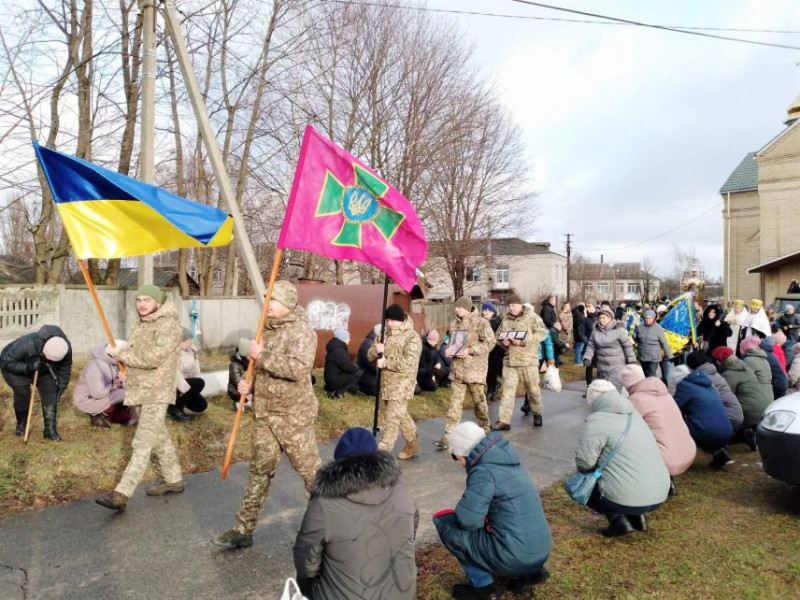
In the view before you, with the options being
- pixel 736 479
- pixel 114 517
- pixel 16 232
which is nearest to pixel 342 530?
pixel 114 517

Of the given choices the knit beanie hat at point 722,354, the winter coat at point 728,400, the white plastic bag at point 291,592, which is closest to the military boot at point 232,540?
the white plastic bag at point 291,592

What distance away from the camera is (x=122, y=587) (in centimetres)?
380

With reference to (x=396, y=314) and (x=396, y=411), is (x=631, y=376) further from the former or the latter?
Answer: (x=396, y=314)

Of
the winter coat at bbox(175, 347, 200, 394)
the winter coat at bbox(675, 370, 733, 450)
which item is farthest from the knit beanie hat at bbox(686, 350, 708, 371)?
the winter coat at bbox(175, 347, 200, 394)

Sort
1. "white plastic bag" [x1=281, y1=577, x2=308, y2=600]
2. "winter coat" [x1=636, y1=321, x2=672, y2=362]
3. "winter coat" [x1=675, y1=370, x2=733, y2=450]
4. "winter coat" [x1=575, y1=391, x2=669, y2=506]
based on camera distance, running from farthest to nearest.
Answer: "winter coat" [x1=636, y1=321, x2=672, y2=362], "winter coat" [x1=675, y1=370, x2=733, y2=450], "winter coat" [x1=575, y1=391, x2=669, y2=506], "white plastic bag" [x1=281, y1=577, x2=308, y2=600]

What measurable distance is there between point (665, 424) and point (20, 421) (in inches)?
262

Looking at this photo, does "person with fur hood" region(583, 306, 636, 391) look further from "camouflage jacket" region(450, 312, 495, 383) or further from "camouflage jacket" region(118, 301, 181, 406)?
"camouflage jacket" region(118, 301, 181, 406)

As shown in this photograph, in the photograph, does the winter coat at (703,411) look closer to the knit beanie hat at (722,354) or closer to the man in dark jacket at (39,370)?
the knit beanie hat at (722,354)

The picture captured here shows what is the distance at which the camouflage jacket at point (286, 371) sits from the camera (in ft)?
14.3

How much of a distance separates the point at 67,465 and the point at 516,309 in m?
6.03

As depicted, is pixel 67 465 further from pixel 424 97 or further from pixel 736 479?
pixel 424 97

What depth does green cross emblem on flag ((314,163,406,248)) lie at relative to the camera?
209 inches

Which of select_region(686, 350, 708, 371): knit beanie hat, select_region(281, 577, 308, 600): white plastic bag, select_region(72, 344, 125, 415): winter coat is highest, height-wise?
select_region(686, 350, 708, 371): knit beanie hat

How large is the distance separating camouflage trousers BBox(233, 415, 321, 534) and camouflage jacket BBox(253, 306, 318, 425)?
6 centimetres
